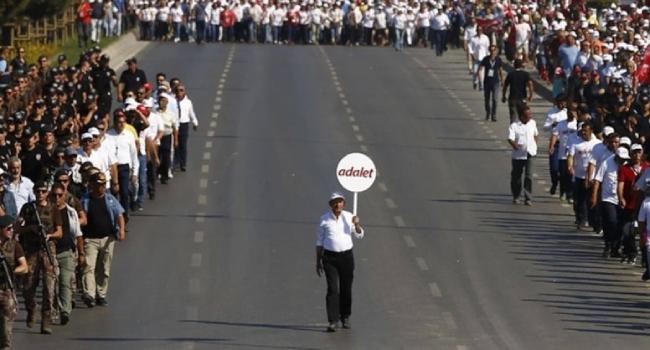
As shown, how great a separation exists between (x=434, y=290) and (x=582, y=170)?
5.60m

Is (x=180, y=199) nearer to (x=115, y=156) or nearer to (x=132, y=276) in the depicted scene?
(x=115, y=156)

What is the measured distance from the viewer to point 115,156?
27.2 metres

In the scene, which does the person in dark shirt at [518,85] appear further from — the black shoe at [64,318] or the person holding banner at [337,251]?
the black shoe at [64,318]

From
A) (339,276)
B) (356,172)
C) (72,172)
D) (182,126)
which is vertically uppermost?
(356,172)

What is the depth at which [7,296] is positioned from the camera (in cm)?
1872

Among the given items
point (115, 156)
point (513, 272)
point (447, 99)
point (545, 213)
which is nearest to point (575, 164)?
point (545, 213)

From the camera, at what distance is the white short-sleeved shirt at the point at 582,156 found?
1104 inches

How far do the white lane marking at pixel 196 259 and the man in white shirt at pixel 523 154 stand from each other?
6726 millimetres

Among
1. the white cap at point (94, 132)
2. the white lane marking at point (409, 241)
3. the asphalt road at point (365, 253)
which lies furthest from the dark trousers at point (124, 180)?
the white lane marking at point (409, 241)

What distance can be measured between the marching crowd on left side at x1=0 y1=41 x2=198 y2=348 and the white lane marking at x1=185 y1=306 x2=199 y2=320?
0.98 m

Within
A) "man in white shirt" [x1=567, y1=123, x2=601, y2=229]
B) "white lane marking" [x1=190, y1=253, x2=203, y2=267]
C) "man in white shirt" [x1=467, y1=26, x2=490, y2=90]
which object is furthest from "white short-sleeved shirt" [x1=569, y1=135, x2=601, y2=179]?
"man in white shirt" [x1=467, y1=26, x2=490, y2=90]

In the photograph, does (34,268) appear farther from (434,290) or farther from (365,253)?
(365,253)

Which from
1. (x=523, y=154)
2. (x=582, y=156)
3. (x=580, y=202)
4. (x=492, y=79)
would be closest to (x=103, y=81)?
(x=492, y=79)

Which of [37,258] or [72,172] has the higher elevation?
[72,172]
